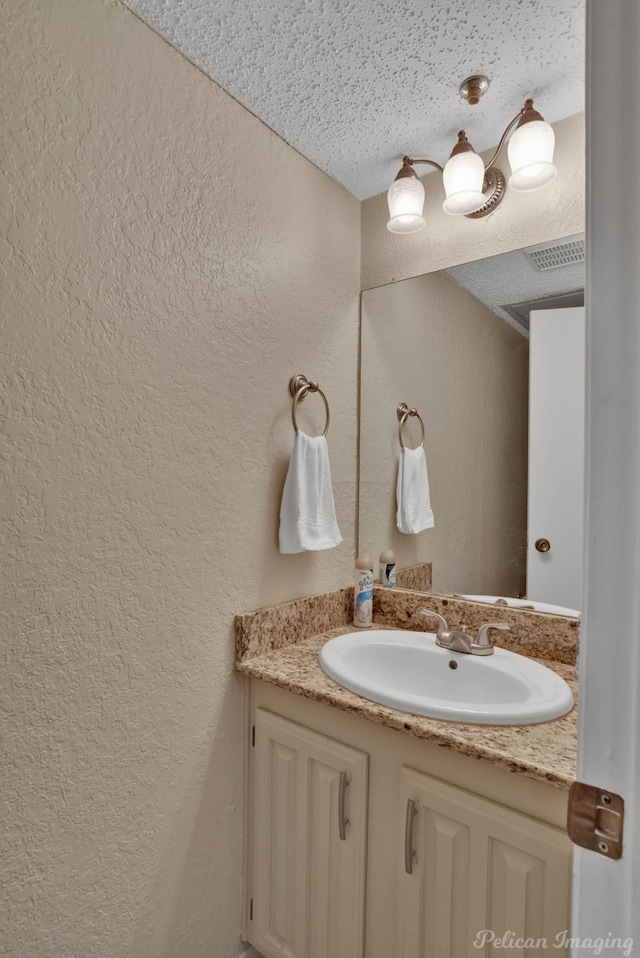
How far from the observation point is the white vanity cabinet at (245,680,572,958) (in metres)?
0.86

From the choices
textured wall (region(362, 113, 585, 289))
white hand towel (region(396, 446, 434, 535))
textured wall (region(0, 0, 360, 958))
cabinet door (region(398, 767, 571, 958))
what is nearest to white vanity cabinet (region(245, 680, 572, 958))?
cabinet door (region(398, 767, 571, 958))

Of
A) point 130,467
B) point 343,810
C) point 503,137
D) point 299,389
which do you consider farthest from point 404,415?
point 343,810

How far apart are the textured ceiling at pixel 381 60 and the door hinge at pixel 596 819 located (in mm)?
1431

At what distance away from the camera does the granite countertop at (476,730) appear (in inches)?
33.0

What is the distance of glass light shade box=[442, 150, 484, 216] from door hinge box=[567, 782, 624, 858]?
1.39 metres

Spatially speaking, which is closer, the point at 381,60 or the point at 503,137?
the point at 381,60

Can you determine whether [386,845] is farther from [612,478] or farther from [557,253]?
[557,253]

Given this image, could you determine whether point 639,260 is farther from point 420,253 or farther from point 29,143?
point 420,253

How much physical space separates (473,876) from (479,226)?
160cm

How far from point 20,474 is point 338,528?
90cm

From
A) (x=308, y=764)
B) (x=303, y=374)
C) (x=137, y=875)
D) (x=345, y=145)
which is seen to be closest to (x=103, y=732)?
(x=137, y=875)

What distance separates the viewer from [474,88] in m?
1.24

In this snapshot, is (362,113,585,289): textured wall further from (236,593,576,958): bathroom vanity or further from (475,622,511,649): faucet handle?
(236,593,576,958): bathroom vanity

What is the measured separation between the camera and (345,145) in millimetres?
1469
